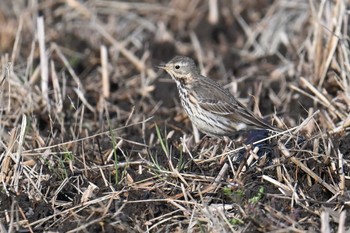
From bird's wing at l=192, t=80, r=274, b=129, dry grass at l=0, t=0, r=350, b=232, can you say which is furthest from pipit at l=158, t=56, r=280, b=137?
dry grass at l=0, t=0, r=350, b=232

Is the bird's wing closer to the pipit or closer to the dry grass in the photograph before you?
the pipit

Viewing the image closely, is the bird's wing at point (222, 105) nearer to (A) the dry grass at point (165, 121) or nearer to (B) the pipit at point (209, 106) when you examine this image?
(B) the pipit at point (209, 106)

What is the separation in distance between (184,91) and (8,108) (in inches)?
66.9

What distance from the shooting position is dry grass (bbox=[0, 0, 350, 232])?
20.2 ft

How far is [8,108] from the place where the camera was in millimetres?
7812

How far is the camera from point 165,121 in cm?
823

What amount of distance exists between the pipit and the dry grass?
169mm

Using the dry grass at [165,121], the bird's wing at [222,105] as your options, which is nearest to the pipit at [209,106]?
the bird's wing at [222,105]

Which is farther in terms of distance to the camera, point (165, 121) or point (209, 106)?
point (165, 121)

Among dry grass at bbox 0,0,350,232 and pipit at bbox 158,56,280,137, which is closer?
dry grass at bbox 0,0,350,232

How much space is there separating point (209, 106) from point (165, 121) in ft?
2.28

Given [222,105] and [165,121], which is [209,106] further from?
[165,121]

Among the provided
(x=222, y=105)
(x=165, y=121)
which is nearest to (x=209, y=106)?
(x=222, y=105)

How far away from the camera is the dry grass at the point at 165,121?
615 centimetres
